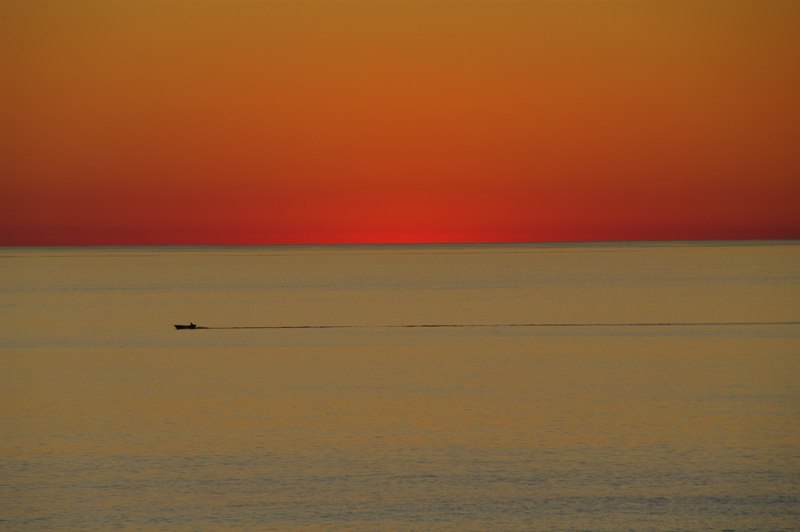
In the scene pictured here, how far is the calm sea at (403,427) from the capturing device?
17.4 feet

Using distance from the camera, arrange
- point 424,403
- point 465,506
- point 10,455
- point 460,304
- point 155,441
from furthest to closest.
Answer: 1. point 460,304
2. point 424,403
3. point 155,441
4. point 10,455
5. point 465,506

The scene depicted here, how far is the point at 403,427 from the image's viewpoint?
752 centimetres

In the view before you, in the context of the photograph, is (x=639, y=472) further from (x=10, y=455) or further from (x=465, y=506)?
(x=10, y=455)

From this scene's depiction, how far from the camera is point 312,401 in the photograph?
8.79 m

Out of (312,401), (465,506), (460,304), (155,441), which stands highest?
(460,304)

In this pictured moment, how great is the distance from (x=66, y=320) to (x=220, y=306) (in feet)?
15.6

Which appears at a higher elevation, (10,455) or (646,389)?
(646,389)

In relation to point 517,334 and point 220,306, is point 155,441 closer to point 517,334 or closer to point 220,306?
point 517,334

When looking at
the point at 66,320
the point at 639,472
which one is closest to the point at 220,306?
the point at 66,320

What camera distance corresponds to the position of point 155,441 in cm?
705

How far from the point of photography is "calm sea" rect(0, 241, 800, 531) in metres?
5.30

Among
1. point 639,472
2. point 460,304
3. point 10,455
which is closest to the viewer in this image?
point 639,472

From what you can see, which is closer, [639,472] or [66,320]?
[639,472]

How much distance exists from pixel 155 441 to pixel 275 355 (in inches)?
213
